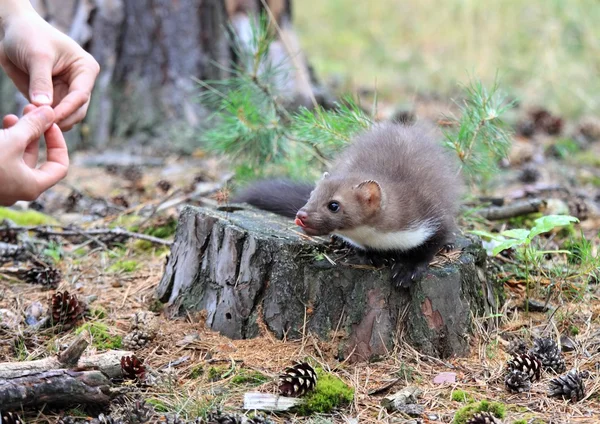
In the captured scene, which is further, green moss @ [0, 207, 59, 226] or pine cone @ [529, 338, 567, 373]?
green moss @ [0, 207, 59, 226]

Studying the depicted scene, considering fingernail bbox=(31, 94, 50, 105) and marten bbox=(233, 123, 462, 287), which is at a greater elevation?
fingernail bbox=(31, 94, 50, 105)

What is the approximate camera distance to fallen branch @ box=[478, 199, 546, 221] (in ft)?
15.5

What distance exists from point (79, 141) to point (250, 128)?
3.19 meters

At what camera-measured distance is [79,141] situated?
23.7 ft

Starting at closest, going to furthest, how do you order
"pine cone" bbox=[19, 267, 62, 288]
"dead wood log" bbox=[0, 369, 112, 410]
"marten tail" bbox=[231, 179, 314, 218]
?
"dead wood log" bbox=[0, 369, 112, 410] → "marten tail" bbox=[231, 179, 314, 218] → "pine cone" bbox=[19, 267, 62, 288]

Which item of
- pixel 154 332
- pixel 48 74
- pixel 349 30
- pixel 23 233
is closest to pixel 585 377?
pixel 154 332

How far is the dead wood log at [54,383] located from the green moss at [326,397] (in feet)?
2.48

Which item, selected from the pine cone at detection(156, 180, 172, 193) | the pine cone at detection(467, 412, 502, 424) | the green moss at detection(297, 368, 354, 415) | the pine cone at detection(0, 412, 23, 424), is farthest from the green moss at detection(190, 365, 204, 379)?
the pine cone at detection(156, 180, 172, 193)

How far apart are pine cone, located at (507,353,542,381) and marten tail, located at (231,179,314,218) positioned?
4.50 ft

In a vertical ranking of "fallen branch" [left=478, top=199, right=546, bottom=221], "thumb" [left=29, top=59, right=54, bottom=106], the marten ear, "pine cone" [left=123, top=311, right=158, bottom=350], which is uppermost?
"thumb" [left=29, top=59, right=54, bottom=106]

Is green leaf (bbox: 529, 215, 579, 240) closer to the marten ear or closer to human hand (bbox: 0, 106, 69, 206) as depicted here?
the marten ear

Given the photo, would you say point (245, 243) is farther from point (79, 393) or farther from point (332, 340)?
point (79, 393)

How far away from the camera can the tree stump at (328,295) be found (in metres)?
3.21

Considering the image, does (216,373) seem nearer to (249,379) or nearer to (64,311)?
(249,379)
